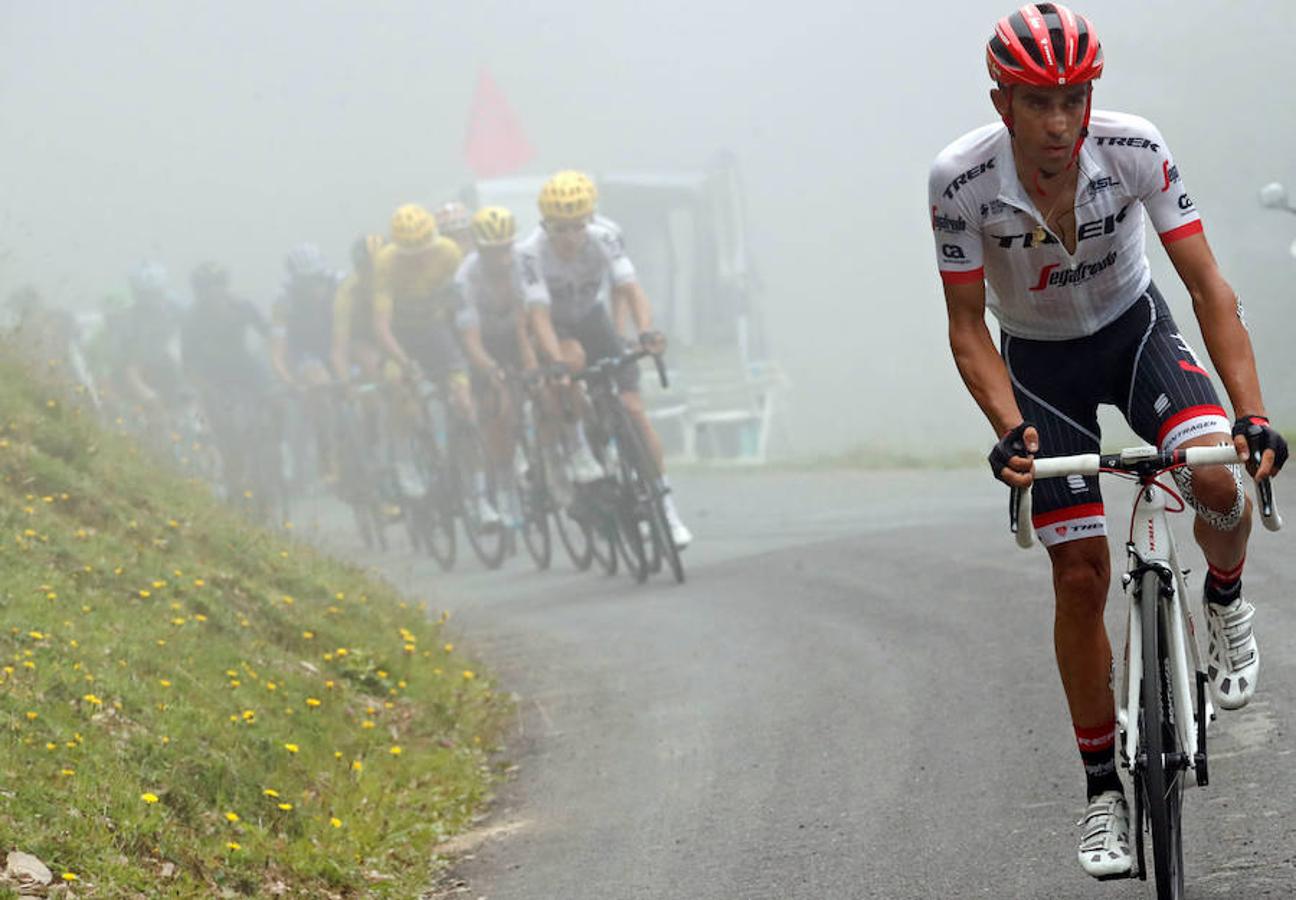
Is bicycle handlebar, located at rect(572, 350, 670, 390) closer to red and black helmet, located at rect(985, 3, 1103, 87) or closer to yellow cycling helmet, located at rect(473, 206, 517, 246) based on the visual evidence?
yellow cycling helmet, located at rect(473, 206, 517, 246)

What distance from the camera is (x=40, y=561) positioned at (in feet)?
28.3

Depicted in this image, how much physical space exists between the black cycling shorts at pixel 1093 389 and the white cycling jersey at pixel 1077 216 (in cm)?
9

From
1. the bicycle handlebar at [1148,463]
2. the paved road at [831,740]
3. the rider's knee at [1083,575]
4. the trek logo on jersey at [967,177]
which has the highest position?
the trek logo on jersey at [967,177]

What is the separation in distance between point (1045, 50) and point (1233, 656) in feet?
5.52

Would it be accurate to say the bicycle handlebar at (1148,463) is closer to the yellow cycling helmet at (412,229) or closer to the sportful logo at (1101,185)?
the sportful logo at (1101,185)

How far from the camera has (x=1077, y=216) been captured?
534cm

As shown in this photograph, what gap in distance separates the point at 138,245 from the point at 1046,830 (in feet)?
201

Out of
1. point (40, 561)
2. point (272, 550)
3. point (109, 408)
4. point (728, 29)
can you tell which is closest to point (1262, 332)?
point (109, 408)

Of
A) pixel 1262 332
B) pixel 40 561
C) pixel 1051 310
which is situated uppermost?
pixel 1051 310

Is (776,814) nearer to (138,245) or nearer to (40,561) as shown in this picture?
(40,561)

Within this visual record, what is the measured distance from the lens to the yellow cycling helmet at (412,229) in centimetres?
1706

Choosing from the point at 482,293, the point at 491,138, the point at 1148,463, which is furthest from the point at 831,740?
the point at 491,138

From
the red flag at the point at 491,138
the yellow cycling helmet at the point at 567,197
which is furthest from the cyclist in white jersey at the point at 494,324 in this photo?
the red flag at the point at 491,138

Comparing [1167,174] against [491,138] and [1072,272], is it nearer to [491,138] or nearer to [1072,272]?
[1072,272]
